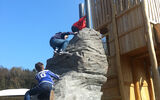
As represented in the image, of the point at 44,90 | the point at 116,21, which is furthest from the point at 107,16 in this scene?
the point at 44,90

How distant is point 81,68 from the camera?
19.0 feet

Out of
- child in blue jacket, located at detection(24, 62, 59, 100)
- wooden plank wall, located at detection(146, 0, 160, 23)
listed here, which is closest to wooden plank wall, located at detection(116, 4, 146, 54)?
wooden plank wall, located at detection(146, 0, 160, 23)

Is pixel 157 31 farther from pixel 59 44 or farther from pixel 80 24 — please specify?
pixel 59 44

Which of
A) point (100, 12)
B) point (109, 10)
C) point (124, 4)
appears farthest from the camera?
point (100, 12)

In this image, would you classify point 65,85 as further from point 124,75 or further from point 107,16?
point 107,16

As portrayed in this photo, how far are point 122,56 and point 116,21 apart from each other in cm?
182

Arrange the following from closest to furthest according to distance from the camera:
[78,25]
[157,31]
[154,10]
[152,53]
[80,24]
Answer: [78,25], [80,24], [152,53], [157,31], [154,10]

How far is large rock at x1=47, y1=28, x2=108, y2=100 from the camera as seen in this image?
Answer: 518 centimetres

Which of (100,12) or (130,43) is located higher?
(100,12)

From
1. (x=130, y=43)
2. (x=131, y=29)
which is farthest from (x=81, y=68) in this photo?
(x=131, y=29)

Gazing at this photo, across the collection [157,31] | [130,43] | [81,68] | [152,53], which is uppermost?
[157,31]

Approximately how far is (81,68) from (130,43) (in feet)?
15.3

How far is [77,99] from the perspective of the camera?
5008 mm

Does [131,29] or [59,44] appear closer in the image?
[59,44]
